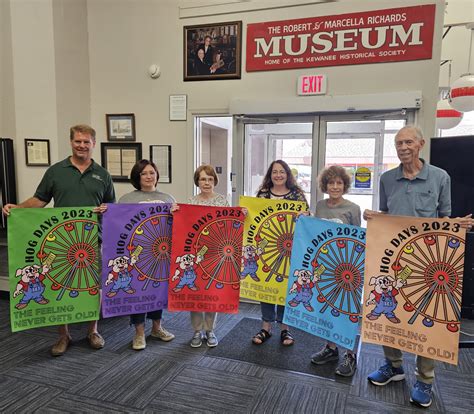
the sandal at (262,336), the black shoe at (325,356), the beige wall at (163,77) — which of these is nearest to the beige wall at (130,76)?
the beige wall at (163,77)

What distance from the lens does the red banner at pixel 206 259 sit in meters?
2.49

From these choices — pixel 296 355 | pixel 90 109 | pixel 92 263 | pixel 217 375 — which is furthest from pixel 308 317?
pixel 90 109

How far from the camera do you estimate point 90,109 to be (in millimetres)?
4145

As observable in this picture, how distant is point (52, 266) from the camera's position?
7.79 ft

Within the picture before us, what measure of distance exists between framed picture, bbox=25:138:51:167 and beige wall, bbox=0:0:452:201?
0.23 ft

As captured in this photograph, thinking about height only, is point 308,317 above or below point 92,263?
below

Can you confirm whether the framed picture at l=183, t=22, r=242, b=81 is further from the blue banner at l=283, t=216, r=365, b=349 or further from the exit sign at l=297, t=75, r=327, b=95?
the blue banner at l=283, t=216, r=365, b=349

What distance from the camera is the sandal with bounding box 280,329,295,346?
273cm

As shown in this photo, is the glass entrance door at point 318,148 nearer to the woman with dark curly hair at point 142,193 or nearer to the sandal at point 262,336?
the woman with dark curly hair at point 142,193

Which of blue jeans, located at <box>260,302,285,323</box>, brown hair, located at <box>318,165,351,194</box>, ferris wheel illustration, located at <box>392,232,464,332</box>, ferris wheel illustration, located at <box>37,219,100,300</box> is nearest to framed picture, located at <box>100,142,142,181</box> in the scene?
ferris wheel illustration, located at <box>37,219,100,300</box>

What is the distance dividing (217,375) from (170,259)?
0.87 meters

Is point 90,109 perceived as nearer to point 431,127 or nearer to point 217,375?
point 217,375

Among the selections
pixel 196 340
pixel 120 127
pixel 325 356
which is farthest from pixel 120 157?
pixel 325 356

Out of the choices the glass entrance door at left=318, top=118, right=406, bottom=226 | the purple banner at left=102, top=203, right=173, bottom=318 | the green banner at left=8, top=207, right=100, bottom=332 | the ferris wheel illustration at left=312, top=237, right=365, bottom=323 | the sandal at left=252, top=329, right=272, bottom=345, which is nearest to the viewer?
the ferris wheel illustration at left=312, top=237, right=365, bottom=323
